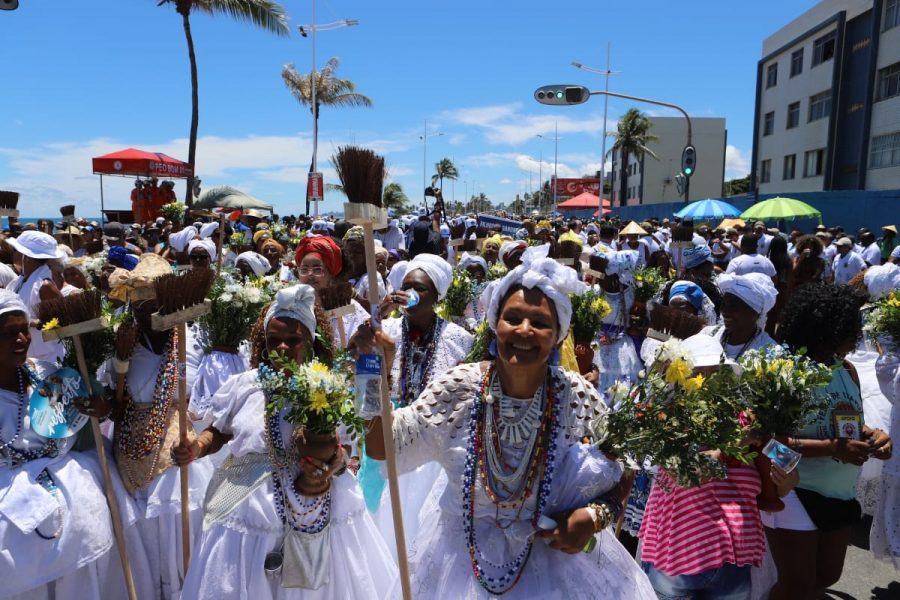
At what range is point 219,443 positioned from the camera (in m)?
3.74

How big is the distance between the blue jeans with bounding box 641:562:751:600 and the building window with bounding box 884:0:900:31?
3331 centimetres

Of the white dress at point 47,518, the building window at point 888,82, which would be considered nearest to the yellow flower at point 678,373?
the white dress at point 47,518

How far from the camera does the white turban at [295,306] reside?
11.9 feet

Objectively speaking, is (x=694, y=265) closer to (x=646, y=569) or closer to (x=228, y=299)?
(x=646, y=569)

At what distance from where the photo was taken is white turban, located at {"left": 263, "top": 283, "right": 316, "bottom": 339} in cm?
363

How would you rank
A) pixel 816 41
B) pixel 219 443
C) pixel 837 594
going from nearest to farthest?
pixel 219 443 < pixel 837 594 < pixel 816 41

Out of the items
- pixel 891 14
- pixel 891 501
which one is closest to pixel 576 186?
pixel 891 14

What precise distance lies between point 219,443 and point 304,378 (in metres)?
1.02

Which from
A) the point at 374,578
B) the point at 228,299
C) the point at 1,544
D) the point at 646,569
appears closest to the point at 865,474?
the point at 646,569

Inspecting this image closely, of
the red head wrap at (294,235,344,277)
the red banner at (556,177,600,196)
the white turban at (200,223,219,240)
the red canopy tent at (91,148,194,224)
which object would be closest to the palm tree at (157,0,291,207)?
the red canopy tent at (91,148,194,224)

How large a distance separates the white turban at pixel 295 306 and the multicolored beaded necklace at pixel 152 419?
0.76 meters

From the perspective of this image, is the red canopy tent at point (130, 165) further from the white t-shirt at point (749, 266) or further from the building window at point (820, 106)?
the building window at point (820, 106)

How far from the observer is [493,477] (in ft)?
9.05

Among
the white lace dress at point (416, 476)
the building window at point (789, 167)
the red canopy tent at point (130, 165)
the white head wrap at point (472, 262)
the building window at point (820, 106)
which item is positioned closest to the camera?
the white lace dress at point (416, 476)
